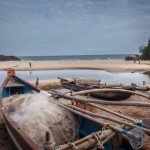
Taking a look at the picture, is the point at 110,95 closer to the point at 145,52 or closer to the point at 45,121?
the point at 45,121

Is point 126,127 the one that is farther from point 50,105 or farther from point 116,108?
point 116,108

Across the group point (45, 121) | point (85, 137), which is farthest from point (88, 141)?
point (45, 121)

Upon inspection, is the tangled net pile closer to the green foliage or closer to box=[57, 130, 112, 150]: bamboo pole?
box=[57, 130, 112, 150]: bamboo pole

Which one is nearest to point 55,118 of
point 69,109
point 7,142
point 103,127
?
point 69,109

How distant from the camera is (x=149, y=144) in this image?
21.4 ft

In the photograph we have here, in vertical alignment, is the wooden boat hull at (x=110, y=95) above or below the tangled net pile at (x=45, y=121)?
below

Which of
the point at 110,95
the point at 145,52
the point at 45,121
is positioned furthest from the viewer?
the point at 145,52

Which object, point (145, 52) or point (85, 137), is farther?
point (145, 52)

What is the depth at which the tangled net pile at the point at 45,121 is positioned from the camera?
668cm

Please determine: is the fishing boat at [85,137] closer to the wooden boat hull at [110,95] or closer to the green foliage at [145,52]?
the wooden boat hull at [110,95]

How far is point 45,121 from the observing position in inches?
277

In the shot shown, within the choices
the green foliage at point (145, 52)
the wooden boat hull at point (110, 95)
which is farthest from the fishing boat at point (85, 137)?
the green foliage at point (145, 52)

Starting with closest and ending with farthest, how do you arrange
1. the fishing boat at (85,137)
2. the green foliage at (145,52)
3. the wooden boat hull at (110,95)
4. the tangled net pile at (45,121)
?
1. the fishing boat at (85,137)
2. the tangled net pile at (45,121)
3. the wooden boat hull at (110,95)
4. the green foliage at (145,52)

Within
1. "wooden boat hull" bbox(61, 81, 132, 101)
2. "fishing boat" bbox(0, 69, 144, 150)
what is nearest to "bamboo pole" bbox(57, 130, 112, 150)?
"fishing boat" bbox(0, 69, 144, 150)
